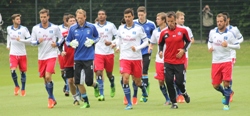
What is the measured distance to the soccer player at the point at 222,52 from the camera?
15367mm

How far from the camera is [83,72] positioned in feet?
52.0

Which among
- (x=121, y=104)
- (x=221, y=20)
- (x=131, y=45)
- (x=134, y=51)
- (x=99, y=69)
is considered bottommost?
(x=121, y=104)

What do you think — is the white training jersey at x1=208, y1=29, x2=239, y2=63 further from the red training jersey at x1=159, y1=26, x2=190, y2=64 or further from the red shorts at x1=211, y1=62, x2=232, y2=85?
the red training jersey at x1=159, y1=26, x2=190, y2=64

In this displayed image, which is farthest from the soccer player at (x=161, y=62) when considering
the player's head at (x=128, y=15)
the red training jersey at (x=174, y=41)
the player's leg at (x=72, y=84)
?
the player's leg at (x=72, y=84)

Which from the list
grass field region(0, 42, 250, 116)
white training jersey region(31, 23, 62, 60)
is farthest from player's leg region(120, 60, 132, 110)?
white training jersey region(31, 23, 62, 60)

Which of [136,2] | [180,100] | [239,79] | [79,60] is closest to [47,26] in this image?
[79,60]

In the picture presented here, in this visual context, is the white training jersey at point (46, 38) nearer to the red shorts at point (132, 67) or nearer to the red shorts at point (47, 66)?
the red shorts at point (47, 66)

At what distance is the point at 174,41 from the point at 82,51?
203 cm

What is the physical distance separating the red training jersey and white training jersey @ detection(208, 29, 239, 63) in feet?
2.28

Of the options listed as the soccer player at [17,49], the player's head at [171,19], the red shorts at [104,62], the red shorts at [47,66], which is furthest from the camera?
the soccer player at [17,49]

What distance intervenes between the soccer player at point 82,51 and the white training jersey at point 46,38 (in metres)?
0.92

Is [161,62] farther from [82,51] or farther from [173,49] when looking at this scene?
[82,51]

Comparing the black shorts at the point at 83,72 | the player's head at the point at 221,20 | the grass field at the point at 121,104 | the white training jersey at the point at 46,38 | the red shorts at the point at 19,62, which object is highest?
the player's head at the point at 221,20

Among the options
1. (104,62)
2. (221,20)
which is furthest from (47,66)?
(221,20)
